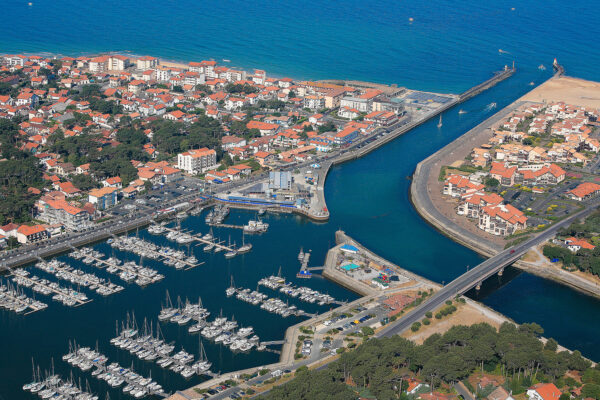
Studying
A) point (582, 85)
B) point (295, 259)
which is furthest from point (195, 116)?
point (582, 85)

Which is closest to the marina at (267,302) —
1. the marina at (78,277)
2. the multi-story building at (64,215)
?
the marina at (78,277)

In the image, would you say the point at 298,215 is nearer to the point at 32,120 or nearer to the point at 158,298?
the point at 158,298

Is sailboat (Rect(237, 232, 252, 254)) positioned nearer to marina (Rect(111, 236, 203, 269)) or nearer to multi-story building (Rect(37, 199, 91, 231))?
marina (Rect(111, 236, 203, 269))

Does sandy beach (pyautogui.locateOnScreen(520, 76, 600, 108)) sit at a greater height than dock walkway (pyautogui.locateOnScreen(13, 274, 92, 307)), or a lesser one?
greater

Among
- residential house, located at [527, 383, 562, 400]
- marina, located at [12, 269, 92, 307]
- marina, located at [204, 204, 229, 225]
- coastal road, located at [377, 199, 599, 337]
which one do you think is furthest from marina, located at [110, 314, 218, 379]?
residential house, located at [527, 383, 562, 400]

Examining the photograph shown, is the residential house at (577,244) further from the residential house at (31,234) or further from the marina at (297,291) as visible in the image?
the residential house at (31,234)

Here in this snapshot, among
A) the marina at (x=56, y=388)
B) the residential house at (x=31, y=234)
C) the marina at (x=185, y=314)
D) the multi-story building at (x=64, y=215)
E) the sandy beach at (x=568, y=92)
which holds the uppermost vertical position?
the sandy beach at (x=568, y=92)

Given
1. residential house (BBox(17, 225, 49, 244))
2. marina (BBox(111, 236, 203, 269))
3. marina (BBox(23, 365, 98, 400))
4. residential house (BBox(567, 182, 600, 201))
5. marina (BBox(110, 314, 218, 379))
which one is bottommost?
marina (BBox(23, 365, 98, 400))

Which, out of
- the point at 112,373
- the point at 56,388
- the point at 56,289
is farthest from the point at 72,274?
the point at 56,388
